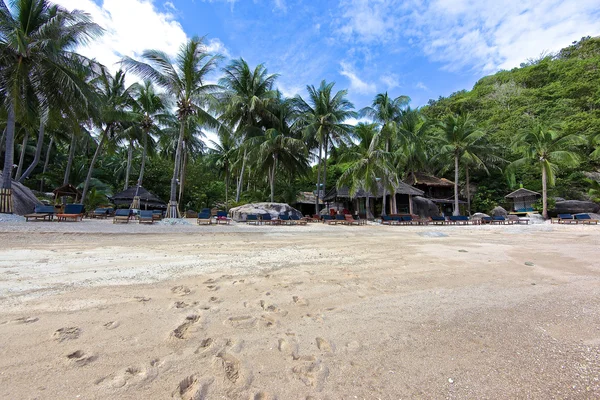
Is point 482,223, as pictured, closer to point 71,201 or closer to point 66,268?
point 66,268

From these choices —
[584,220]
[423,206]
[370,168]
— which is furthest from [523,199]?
[370,168]

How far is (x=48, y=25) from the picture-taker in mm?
12438

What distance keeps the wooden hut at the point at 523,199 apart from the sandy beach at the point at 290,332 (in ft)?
86.6

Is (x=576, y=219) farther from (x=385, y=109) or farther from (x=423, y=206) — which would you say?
(x=385, y=109)

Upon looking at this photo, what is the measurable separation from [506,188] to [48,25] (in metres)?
39.2

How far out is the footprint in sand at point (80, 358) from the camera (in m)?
2.00

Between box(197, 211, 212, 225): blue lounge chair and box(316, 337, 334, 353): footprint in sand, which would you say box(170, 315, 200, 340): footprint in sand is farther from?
box(197, 211, 212, 225): blue lounge chair

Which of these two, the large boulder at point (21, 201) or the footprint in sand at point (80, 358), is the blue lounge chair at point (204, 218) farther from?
the footprint in sand at point (80, 358)

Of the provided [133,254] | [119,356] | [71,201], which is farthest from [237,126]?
[119,356]

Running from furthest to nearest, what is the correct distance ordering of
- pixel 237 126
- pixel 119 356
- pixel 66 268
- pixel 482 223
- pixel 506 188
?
1. pixel 506 188
2. pixel 237 126
3. pixel 482 223
4. pixel 66 268
5. pixel 119 356

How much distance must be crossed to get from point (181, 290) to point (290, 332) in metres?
1.85

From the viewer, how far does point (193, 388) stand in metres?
1.79

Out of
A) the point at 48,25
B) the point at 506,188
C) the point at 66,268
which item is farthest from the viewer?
the point at 506,188

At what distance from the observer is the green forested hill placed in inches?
1079
